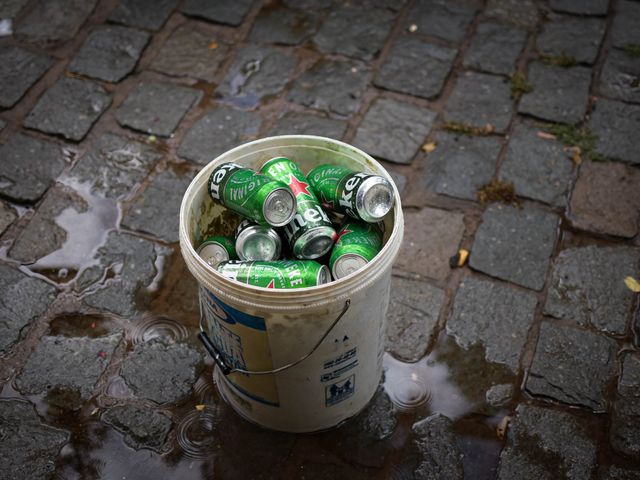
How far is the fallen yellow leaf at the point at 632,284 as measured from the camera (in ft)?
10.7

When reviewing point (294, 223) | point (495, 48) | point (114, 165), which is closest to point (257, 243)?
point (294, 223)

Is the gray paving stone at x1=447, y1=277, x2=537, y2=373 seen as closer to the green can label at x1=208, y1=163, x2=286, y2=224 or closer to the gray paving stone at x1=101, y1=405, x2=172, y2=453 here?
the green can label at x1=208, y1=163, x2=286, y2=224

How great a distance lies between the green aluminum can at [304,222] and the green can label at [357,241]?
5cm

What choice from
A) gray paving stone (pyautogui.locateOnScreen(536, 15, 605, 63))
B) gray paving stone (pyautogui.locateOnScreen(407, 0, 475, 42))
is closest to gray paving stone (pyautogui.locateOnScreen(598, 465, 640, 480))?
gray paving stone (pyautogui.locateOnScreen(536, 15, 605, 63))

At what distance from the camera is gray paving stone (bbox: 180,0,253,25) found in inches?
180

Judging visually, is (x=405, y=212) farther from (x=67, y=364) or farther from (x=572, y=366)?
(x=67, y=364)

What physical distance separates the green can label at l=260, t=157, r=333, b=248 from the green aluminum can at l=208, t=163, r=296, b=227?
0.17 ft

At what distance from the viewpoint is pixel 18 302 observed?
3.23 m

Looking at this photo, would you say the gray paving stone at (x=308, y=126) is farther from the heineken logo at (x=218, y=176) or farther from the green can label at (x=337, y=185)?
the heineken logo at (x=218, y=176)

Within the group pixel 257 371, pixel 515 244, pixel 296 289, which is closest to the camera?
pixel 296 289

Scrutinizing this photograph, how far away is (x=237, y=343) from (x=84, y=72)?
2.60 metres

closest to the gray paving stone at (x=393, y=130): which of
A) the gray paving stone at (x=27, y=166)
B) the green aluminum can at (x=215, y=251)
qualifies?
the green aluminum can at (x=215, y=251)

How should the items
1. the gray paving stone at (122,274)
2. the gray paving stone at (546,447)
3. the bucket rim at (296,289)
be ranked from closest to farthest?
the bucket rim at (296,289)
the gray paving stone at (546,447)
the gray paving stone at (122,274)

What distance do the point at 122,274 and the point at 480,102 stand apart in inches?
90.6
